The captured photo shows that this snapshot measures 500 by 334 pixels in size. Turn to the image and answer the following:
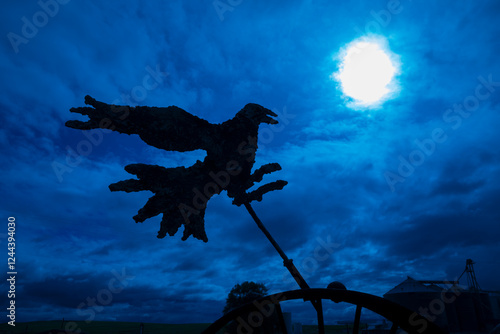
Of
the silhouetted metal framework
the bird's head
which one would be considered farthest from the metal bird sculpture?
the silhouetted metal framework

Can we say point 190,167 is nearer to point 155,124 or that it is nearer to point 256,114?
point 155,124

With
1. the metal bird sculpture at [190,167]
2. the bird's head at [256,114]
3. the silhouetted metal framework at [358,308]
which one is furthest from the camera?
the bird's head at [256,114]

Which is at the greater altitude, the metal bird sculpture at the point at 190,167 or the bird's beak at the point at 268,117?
the bird's beak at the point at 268,117

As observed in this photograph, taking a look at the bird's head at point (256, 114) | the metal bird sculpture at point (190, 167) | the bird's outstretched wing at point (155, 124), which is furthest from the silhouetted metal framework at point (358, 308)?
the bird's head at point (256, 114)

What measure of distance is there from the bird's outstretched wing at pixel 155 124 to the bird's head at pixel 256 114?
3.85ft

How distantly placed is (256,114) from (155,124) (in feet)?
10.4

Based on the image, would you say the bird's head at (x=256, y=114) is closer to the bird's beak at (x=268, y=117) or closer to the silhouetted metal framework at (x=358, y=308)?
the bird's beak at (x=268, y=117)

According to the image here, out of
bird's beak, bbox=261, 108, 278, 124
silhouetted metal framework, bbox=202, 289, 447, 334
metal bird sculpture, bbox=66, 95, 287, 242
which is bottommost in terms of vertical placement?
silhouetted metal framework, bbox=202, 289, 447, 334

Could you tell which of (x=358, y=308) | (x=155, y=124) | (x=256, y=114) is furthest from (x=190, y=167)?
(x=358, y=308)

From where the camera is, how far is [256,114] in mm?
9773

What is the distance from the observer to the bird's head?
9.64 m

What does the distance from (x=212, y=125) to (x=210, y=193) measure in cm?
209

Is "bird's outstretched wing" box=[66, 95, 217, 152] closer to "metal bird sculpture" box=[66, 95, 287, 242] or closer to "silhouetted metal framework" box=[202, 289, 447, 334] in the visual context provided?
"metal bird sculpture" box=[66, 95, 287, 242]

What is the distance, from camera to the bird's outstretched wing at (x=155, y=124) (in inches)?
298
